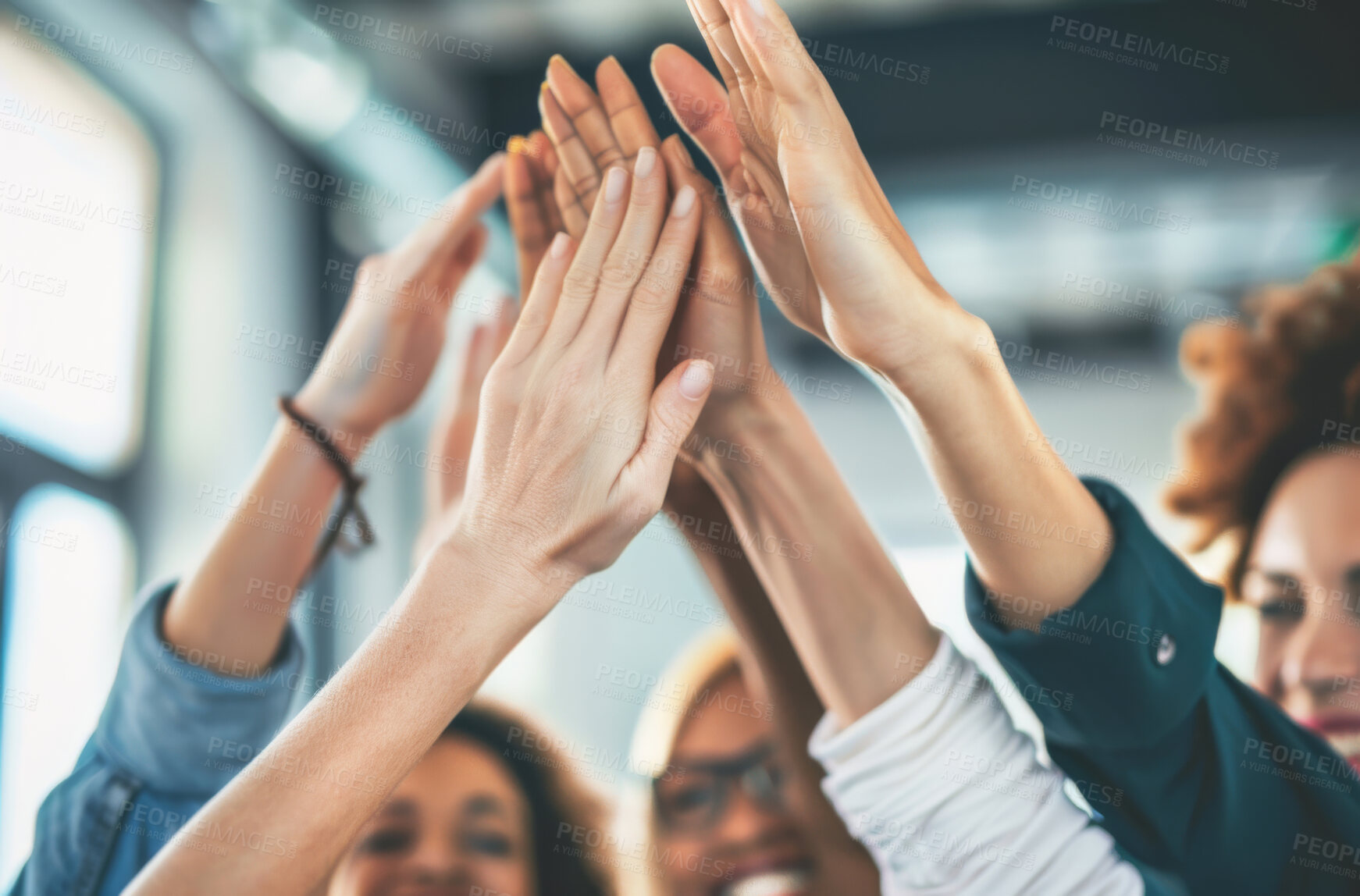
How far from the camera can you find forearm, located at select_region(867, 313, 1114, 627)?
1.46 ft

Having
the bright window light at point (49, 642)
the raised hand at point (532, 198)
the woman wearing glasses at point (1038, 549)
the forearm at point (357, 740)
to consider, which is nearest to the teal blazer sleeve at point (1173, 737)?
the woman wearing glasses at point (1038, 549)

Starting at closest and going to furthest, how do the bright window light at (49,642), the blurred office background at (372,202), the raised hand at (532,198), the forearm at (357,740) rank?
the forearm at (357,740) < the raised hand at (532,198) < the bright window light at (49,642) < the blurred office background at (372,202)

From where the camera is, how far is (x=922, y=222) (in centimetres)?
212

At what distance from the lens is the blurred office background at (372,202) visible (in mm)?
1188

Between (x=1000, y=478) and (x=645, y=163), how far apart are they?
26cm

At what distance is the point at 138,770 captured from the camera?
1.90ft

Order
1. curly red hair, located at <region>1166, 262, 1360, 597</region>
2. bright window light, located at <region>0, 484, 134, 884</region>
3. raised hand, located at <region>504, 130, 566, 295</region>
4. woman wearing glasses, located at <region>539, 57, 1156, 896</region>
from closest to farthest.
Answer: woman wearing glasses, located at <region>539, 57, 1156, 896</region>
raised hand, located at <region>504, 130, 566, 295</region>
curly red hair, located at <region>1166, 262, 1360, 597</region>
bright window light, located at <region>0, 484, 134, 884</region>

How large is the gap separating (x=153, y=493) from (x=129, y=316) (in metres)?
0.26

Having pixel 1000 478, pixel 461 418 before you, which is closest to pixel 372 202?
pixel 461 418

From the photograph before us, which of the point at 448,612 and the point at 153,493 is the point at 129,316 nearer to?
the point at 153,493

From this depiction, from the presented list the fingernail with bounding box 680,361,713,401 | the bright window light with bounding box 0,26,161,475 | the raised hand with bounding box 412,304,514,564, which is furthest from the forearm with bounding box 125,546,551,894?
the bright window light with bounding box 0,26,161,475

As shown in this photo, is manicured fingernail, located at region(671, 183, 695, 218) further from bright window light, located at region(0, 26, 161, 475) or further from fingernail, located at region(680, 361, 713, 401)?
bright window light, located at region(0, 26, 161, 475)

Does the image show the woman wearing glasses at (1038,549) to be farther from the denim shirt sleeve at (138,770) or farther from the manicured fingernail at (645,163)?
the denim shirt sleeve at (138,770)

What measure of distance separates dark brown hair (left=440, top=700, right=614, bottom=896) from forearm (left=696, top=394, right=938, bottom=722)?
45cm
